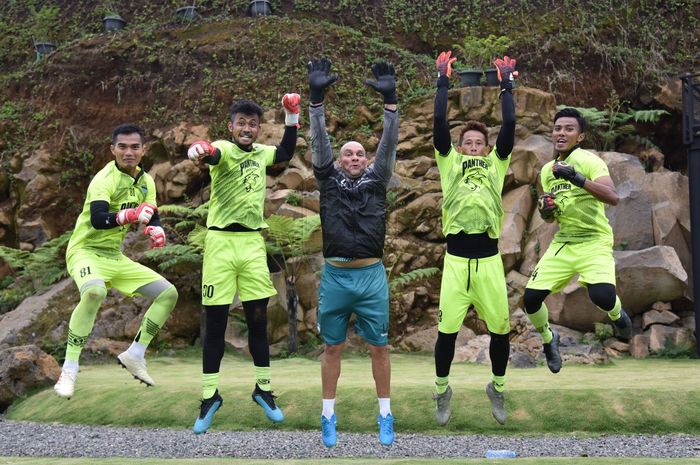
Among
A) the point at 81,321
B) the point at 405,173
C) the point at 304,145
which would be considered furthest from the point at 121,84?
the point at 81,321

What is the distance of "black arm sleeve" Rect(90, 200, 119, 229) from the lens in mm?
7270

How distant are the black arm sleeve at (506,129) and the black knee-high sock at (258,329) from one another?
258 cm

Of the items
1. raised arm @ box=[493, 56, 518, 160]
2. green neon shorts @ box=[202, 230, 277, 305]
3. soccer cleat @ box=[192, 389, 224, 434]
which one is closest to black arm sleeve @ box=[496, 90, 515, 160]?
raised arm @ box=[493, 56, 518, 160]

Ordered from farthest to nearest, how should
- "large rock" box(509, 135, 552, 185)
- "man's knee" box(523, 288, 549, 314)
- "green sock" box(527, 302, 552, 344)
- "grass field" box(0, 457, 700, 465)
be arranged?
"large rock" box(509, 135, 552, 185), "green sock" box(527, 302, 552, 344), "man's knee" box(523, 288, 549, 314), "grass field" box(0, 457, 700, 465)

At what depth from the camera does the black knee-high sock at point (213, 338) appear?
7.11m

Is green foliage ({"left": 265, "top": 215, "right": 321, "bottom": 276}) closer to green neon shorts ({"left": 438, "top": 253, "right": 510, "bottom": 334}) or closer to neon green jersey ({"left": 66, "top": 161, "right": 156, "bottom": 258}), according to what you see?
neon green jersey ({"left": 66, "top": 161, "right": 156, "bottom": 258})

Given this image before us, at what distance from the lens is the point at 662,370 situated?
430 inches

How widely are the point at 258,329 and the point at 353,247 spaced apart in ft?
4.78

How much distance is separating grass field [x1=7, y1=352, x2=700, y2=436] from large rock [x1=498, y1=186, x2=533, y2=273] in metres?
3.33

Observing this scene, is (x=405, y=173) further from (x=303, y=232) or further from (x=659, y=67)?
(x=659, y=67)

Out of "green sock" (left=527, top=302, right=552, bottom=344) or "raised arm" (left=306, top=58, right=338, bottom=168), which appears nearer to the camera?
"raised arm" (left=306, top=58, right=338, bottom=168)

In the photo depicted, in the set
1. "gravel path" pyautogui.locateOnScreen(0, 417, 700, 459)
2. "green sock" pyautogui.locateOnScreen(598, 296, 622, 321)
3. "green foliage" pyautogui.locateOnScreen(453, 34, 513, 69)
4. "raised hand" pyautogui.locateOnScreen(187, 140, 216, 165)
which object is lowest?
"gravel path" pyautogui.locateOnScreen(0, 417, 700, 459)

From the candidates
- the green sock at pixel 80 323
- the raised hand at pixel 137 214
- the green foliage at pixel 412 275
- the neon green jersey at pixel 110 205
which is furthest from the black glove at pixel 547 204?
the green foliage at pixel 412 275

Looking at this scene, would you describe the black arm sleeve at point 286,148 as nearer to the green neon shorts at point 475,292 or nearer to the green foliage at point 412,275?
the green neon shorts at point 475,292
